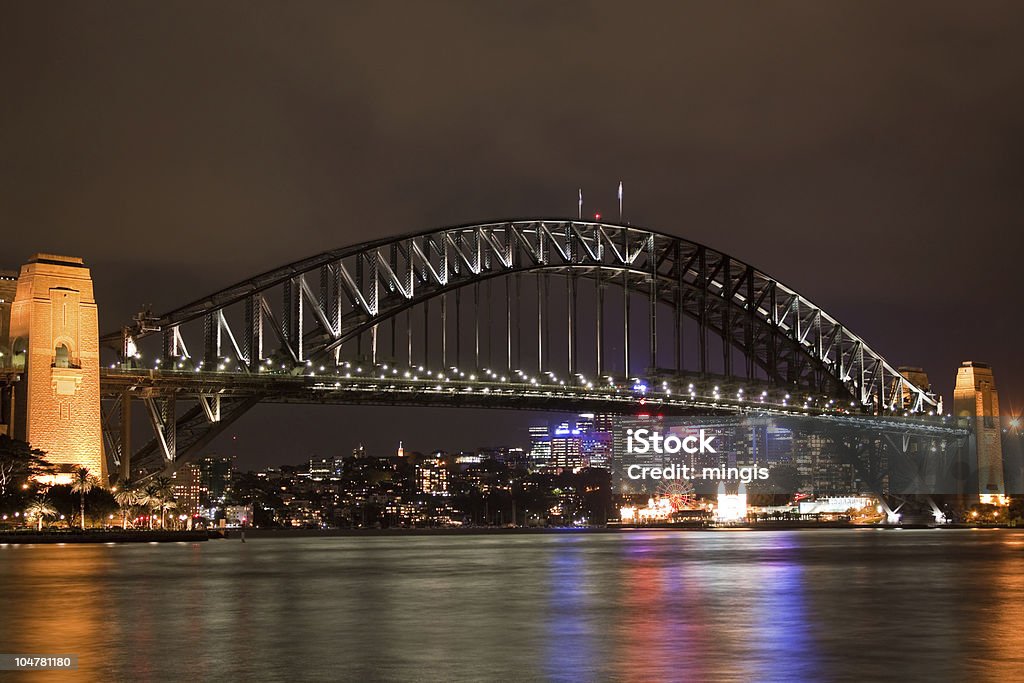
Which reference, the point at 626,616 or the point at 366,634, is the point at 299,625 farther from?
the point at 626,616

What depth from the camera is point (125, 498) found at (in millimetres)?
67938

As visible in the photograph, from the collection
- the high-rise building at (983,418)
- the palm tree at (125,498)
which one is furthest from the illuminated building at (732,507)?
the palm tree at (125,498)

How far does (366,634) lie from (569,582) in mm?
13121

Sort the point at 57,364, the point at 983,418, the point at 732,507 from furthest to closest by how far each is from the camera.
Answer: the point at 732,507, the point at 983,418, the point at 57,364

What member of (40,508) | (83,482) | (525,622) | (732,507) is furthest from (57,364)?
(732,507)

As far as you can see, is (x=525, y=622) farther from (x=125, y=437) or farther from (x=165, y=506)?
(x=165, y=506)

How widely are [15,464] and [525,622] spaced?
151 feet

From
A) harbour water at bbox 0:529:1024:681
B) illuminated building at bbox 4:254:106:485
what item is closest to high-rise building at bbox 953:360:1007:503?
illuminated building at bbox 4:254:106:485

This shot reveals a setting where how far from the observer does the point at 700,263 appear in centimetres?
10150

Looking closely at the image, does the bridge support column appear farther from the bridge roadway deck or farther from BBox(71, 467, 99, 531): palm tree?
BBox(71, 467, 99, 531): palm tree

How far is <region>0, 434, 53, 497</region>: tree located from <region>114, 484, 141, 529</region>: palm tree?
4.73 metres

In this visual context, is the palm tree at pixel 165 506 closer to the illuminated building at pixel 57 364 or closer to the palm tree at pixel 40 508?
the illuminated building at pixel 57 364

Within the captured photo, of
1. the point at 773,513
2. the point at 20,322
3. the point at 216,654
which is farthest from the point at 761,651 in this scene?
the point at 773,513

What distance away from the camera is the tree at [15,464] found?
202ft
